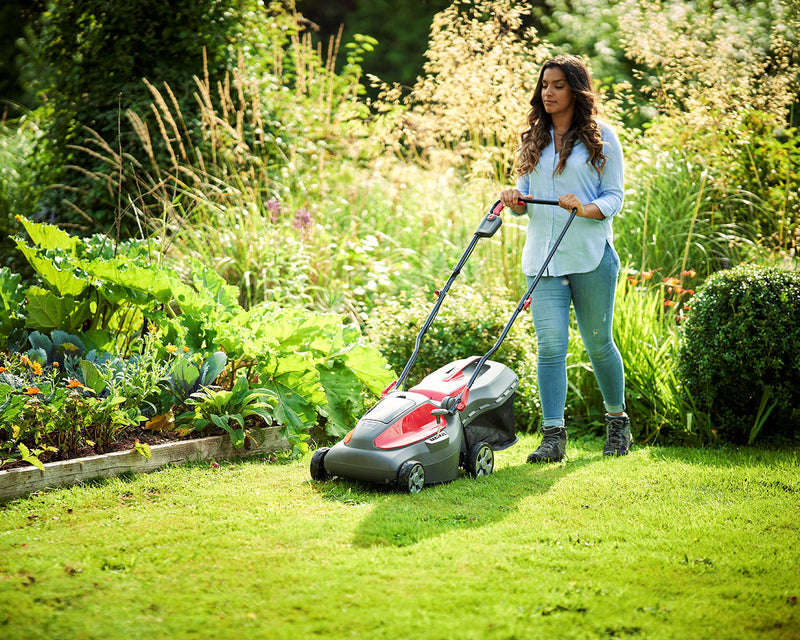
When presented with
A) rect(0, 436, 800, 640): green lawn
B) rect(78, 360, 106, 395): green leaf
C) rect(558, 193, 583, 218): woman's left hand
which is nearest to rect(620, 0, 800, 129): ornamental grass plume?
rect(558, 193, 583, 218): woman's left hand

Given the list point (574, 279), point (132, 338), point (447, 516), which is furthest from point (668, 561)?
point (132, 338)

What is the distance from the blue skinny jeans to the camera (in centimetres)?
400

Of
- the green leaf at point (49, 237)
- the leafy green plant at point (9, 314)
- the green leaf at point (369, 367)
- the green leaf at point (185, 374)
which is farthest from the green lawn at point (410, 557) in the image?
the green leaf at point (49, 237)

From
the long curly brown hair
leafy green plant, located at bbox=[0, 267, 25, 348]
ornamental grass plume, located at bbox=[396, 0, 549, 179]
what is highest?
ornamental grass plume, located at bbox=[396, 0, 549, 179]

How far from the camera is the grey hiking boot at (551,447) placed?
4082 millimetres

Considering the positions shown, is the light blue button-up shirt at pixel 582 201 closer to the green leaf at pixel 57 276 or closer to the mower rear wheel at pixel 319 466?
the mower rear wheel at pixel 319 466

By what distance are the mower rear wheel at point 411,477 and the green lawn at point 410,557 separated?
A: 0.06 metres

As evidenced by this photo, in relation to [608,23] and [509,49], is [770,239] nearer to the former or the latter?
[509,49]

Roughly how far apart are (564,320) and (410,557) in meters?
1.73

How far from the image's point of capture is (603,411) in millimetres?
4992

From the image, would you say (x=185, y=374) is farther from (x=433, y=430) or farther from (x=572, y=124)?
(x=572, y=124)

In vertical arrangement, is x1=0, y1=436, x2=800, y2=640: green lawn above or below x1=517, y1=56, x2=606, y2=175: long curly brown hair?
below

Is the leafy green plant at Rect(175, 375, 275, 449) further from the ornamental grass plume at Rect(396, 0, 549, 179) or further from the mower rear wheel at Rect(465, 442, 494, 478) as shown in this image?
the ornamental grass plume at Rect(396, 0, 549, 179)

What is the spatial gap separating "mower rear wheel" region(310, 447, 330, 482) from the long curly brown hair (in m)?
1.73
